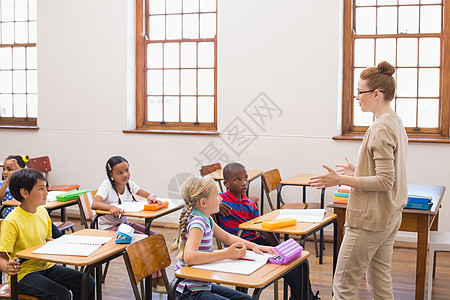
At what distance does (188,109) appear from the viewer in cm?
→ 664

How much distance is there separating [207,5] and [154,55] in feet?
2.87

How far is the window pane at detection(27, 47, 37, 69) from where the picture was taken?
23.9ft

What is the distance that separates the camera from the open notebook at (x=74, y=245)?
2914mm

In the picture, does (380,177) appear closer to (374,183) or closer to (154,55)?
(374,183)

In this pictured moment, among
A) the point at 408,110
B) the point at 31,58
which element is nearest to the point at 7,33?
the point at 31,58

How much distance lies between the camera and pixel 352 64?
19.6 ft

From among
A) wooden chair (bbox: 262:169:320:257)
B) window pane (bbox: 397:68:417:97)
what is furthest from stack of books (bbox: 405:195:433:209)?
window pane (bbox: 397:68:417:97)

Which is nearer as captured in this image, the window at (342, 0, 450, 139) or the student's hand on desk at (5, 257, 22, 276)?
the student's hand on desk at (5, 257, 22, 276)

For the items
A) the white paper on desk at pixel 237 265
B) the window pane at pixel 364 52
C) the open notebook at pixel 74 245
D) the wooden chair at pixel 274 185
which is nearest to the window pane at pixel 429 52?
the window pane at pixel 364 52

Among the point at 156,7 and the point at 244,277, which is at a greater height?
the point at 156,7

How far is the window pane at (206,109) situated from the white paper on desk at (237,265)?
3.90 m

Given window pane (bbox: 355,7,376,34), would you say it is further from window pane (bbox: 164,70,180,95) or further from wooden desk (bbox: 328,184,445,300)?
wooden desk (bbox: 328,184,445,300)

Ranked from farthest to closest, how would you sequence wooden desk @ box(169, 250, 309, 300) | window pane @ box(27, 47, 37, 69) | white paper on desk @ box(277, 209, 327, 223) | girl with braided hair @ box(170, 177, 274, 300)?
window pane @ box(27, 47, 37, 69), white paper on desk @ box(277, 209, 327, 223), girl with braided hair @ box(170, 177, 274, 300), wooden desk @ box(169, 250, 309, 300)

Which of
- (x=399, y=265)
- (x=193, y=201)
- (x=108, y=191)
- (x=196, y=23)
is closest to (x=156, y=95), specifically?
(x=196, y=23)
